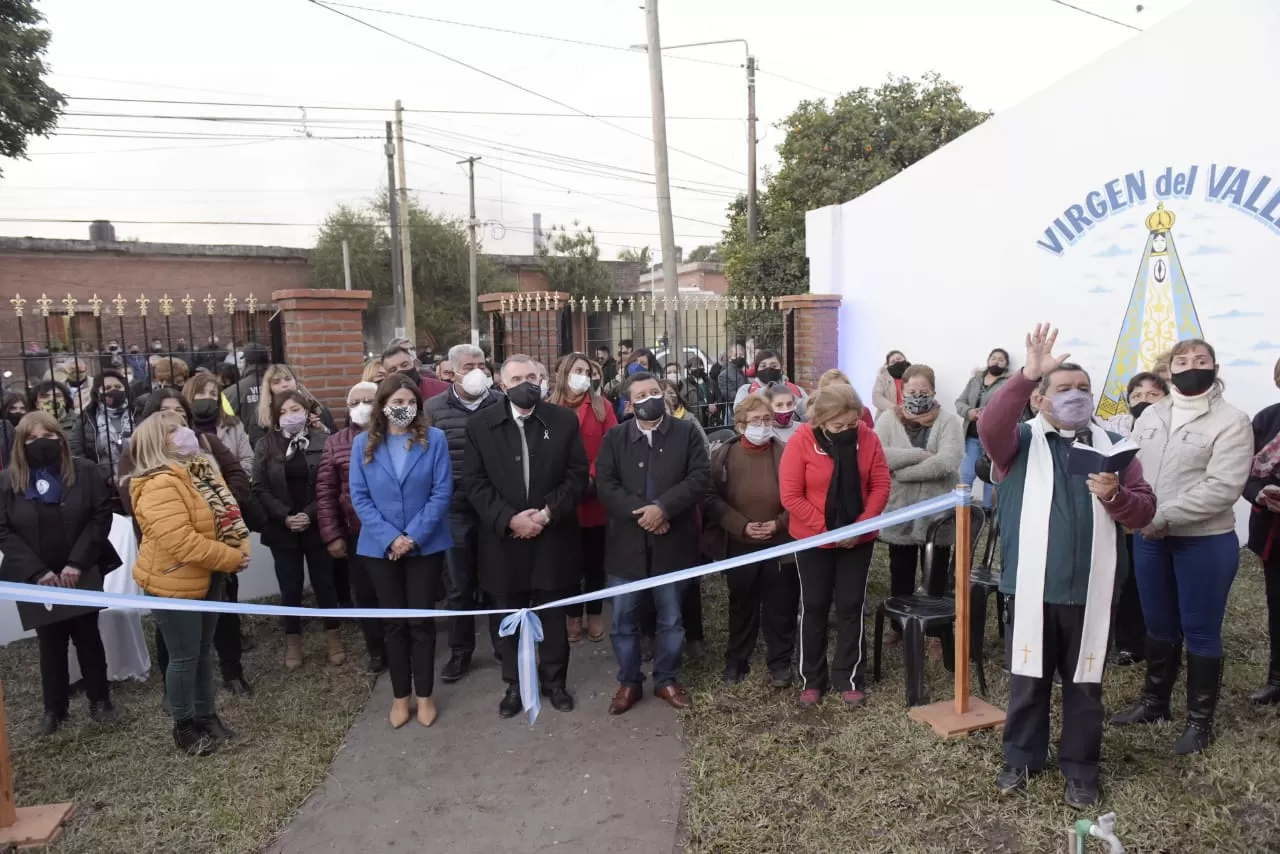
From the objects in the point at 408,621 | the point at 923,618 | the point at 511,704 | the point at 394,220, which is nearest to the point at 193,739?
the point at 408,621

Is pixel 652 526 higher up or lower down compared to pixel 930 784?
higher up

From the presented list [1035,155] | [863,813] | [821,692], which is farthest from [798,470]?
[1035,155]

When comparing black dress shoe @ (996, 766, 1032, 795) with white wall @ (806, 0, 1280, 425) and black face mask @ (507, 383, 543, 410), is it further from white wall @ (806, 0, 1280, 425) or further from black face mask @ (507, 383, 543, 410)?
white wall @ (806, 0, 1280, 425)

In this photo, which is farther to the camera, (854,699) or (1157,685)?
(854,699)

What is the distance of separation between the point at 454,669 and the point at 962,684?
112 inches

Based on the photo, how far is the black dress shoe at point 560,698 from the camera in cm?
475

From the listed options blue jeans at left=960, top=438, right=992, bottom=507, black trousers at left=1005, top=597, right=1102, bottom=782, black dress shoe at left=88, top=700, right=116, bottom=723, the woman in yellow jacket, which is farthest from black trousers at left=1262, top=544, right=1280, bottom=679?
black dress shoe at left=88, top=700, right=116, bottom=723

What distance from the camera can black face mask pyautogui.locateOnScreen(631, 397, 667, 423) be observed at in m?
4.61

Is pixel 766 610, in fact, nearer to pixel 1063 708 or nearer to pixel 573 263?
pixel 1063 708

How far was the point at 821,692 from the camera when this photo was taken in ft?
15.4

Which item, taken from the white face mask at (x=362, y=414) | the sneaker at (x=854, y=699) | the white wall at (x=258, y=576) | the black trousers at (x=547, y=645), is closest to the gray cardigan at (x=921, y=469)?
the sneaker at (x=854, y=699)

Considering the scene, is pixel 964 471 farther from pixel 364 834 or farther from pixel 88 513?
pixel 88 513

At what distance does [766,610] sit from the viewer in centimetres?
495

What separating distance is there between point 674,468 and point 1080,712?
215 cm
